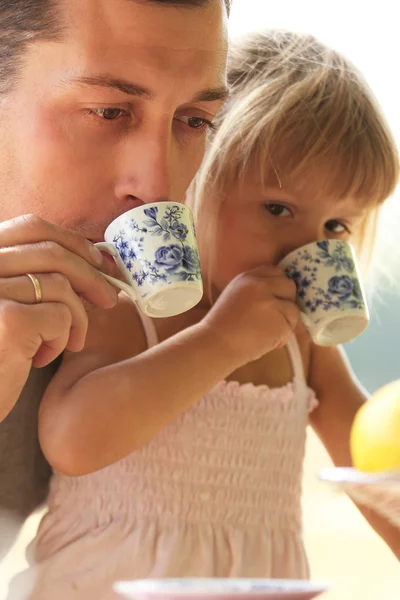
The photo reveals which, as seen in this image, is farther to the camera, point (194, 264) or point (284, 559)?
point (284, 559)

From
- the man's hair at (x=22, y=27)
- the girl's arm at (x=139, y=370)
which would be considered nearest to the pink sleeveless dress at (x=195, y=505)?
the girl's arm at (x=139, y=370)

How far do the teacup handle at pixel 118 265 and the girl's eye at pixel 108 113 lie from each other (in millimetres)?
159

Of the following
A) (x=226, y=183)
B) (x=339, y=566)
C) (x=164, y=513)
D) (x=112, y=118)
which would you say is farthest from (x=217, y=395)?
(x=339, y=566)

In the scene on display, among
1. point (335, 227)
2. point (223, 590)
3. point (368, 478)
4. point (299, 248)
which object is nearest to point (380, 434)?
point (368, 478)

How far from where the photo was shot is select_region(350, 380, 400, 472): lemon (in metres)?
0.80

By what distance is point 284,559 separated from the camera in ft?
4.21

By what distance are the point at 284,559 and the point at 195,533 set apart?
147mm

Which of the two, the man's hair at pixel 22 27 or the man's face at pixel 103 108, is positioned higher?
the man's hair at pixel 22 27

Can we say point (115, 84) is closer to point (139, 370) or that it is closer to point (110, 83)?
point (110, 83)

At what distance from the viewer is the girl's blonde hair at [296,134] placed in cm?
127

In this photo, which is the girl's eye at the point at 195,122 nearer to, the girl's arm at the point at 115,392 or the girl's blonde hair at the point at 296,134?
the girl's blonde hair at the point at 296,134

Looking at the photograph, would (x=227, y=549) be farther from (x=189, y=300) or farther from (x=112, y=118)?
(x=112, y=118)

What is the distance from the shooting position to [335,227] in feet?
4.41

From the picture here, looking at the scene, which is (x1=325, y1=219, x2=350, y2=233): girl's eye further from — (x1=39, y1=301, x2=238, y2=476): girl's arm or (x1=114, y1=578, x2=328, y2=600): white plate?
(x1=114, y1=578, x2=328, y2=600): white plate
